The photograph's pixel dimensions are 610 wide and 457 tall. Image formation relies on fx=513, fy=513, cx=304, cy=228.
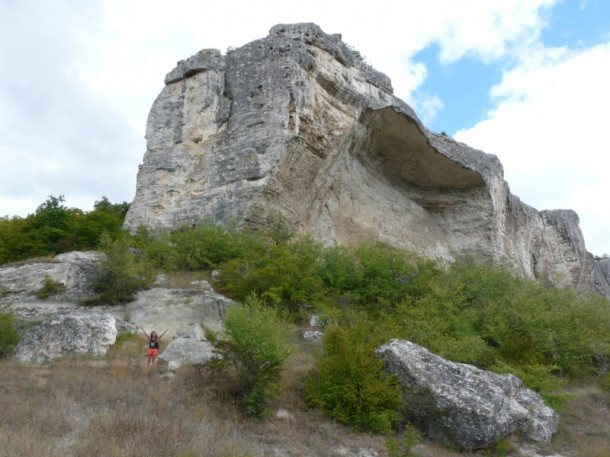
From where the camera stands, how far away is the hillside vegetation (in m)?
7.51

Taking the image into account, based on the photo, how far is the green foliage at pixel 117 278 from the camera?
36.4 feet

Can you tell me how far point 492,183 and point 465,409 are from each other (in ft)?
57.2

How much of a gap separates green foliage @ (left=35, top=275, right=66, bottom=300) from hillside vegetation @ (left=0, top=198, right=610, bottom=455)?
0.78 metres

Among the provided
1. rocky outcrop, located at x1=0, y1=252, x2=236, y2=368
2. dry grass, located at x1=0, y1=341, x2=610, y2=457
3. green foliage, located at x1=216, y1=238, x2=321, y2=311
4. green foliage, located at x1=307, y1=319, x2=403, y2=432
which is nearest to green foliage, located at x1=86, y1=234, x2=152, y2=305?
rocky outcrop, located at x1=0, y1=252, x2=236, y2=368

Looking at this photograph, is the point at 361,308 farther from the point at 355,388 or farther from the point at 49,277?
the point at 49,277

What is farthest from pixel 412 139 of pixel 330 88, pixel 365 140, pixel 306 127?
pixel 306 127

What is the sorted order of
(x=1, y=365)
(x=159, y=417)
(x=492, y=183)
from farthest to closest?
(x=492, y=183) < (x=1, y=365) < (x=159, y=417)

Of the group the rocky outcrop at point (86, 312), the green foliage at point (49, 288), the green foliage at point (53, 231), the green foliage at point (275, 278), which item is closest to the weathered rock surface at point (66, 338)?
the rocky outcrop at point (86, 312)

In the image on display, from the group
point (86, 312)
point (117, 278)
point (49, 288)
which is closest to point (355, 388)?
point (86, 312)

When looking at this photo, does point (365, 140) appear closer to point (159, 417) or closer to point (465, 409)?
point (465, 409)

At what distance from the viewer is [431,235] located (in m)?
23.2

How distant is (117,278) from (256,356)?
5.35m

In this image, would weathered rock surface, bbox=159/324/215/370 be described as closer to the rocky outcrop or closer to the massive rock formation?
the rocky outcrop

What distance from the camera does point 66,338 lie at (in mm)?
8922
